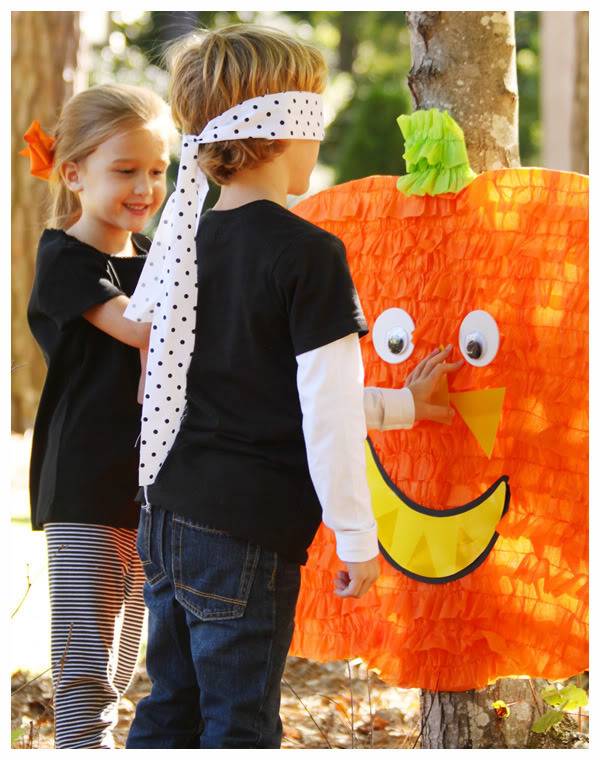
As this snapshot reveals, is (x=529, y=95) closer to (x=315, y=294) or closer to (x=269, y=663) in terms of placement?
(x=315, y=294)

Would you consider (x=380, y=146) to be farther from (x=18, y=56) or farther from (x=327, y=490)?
(x=327, y=490)

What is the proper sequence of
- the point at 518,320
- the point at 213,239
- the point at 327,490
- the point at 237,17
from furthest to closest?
the point at 237,17 → the point at 518,320 → the point at 213,239 → the point at 327,490

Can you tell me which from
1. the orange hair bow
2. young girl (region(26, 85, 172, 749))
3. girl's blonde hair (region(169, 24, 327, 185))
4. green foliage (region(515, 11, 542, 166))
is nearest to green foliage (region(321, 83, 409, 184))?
green foliage (region(515, 11, 542, 166))

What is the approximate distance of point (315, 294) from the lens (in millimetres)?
1556

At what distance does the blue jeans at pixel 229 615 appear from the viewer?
1.62 meters

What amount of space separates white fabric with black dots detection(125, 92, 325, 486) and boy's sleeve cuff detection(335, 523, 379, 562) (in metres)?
0.37

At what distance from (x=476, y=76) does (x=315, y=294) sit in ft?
2.76

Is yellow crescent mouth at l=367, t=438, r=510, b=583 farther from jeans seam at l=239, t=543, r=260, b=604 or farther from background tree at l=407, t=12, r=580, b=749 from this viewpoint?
jeans seam at l=239, t=543, r=260, b=604

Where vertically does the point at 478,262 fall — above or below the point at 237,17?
below

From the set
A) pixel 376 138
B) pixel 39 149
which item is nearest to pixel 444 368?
pixel 39 149

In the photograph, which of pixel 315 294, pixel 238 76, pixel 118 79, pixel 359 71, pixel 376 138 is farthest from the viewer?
pixel 359 71

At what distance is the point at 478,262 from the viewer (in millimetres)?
1932

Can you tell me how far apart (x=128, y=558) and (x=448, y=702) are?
0.77m

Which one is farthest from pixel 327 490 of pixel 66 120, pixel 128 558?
pixel 66 120
